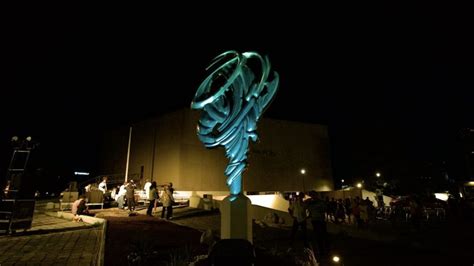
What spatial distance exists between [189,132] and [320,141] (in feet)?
63.3

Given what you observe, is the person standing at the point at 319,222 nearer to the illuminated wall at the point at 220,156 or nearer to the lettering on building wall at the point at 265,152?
the illuminated wall at the point at 220,156

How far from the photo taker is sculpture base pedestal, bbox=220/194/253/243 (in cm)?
867

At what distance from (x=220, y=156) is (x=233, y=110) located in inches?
866

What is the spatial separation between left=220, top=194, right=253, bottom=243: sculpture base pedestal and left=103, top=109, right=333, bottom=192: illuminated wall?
66.1ft

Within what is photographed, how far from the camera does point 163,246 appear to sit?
8922mm

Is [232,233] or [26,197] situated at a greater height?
[26,197]

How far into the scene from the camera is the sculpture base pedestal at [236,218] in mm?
8672

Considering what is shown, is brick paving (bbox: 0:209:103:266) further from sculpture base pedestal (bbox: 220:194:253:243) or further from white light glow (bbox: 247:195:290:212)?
white light glow (bbox: 247:195:290:212)

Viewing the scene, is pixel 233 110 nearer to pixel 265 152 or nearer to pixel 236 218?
pixel 236 218

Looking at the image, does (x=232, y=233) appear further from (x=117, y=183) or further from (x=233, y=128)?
(x=117, y=183)

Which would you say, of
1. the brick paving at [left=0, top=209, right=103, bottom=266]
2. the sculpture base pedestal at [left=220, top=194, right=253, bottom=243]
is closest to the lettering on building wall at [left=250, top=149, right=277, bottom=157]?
the brick paving at [left=0, top=209, right=103, bottom=266]

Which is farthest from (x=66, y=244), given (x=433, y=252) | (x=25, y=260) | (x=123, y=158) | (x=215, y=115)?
(x=123, y=158)

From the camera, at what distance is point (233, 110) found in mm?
9672

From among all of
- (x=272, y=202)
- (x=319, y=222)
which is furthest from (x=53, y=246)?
(x=272, y=202)
